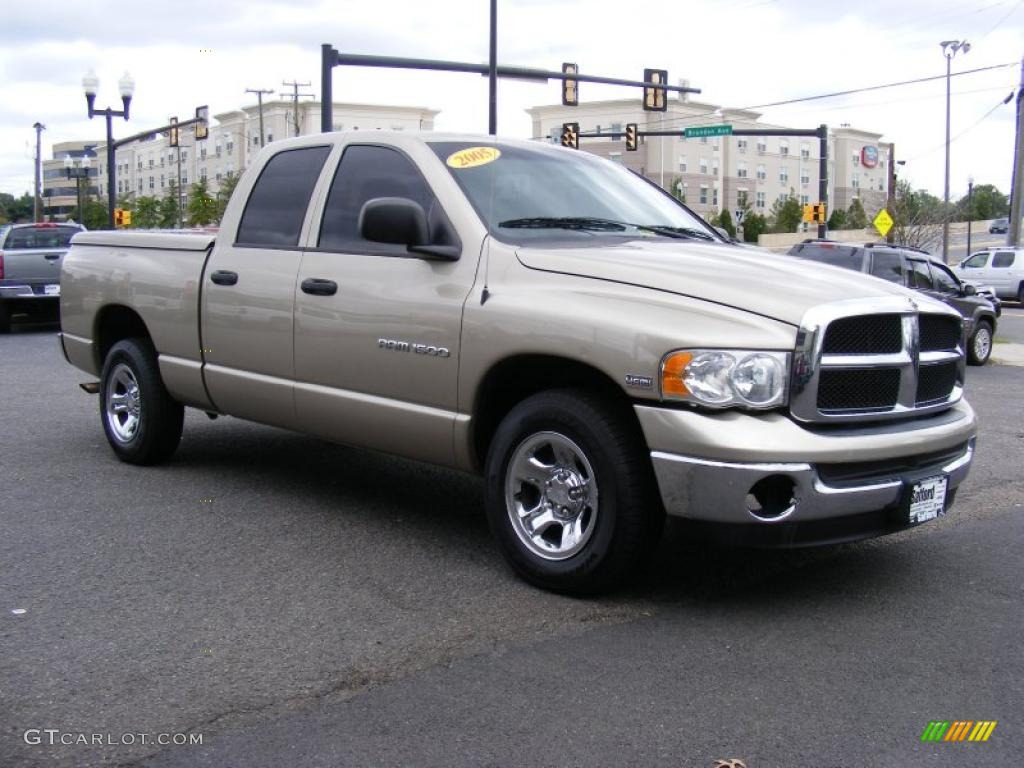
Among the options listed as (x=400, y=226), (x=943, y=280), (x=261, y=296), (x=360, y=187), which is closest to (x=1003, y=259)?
(x=943, y=280)

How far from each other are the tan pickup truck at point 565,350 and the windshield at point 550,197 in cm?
2

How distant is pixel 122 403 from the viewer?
718 cm

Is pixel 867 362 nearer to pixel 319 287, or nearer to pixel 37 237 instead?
pixel 319 287

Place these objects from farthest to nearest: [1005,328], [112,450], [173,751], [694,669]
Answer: [1005,328]
[112,450]
[694,669]
[173,751]

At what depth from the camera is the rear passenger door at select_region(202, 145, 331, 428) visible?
5.79 meters

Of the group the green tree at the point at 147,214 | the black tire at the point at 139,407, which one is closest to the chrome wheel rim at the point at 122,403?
the black tire at the point at 139,407

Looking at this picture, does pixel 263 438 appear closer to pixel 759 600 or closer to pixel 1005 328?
pixel 759 600

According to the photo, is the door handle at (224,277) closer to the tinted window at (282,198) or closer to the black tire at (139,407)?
the tinted window at (282,198)

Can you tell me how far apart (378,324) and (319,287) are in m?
0.48

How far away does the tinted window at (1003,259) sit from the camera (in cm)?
3195

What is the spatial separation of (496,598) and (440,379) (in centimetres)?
102

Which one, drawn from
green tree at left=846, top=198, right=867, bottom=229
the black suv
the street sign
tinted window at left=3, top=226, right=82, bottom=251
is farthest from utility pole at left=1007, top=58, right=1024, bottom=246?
green tree at left=846, top=198, right=867, bottom=229

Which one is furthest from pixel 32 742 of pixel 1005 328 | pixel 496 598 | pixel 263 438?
pixel 1005 328

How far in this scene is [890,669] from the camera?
3828 mm
